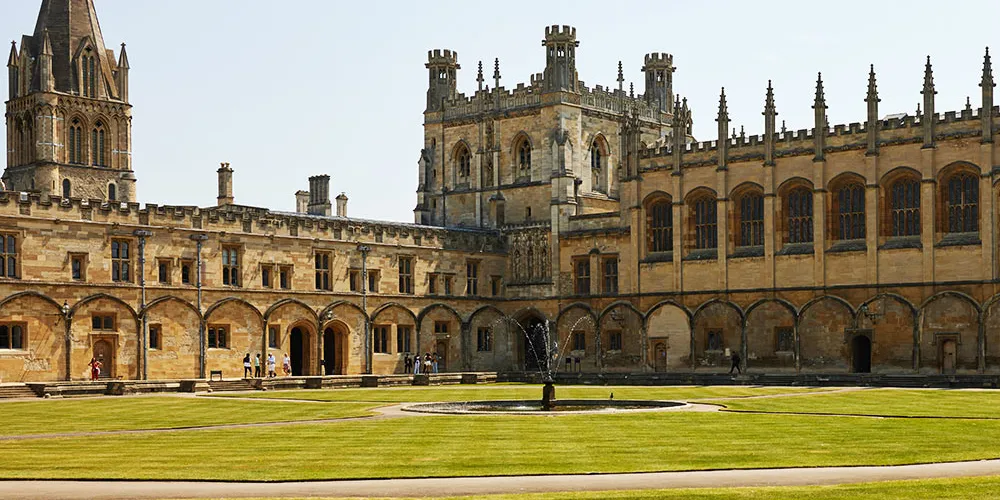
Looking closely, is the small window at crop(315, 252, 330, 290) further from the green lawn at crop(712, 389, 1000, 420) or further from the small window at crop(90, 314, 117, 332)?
the green lawn at crop(712, 389, 1000, 420)

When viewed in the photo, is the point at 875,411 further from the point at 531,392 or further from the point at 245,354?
the point at 245,354

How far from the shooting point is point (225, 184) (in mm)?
76625

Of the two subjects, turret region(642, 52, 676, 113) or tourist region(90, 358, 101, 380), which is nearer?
tourist region(90, 358, 101, 380)

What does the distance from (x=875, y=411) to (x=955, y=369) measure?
26.3 metres

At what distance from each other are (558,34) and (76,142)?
136 feet

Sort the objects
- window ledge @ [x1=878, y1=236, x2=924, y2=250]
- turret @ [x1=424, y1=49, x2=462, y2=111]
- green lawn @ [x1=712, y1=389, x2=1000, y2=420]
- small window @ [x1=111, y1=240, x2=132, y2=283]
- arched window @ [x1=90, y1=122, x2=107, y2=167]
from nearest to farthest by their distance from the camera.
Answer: green lawn @ [x1=712, y1=389, x2=1000, y2=420], small window @ [x1=111, y1=240, x2=132, y2=283], window ledge @ [x1=878, y1=236, x2=924, y2=250], turret @ [x1=424, y1=49, x2=462, y2=111], arched window @ [x1=90, y1=122, x2=107, y2=167]

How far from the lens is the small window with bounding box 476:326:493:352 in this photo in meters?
75.6

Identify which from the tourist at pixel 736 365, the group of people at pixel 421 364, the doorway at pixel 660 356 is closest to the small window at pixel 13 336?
the group of people at pixel 421 364

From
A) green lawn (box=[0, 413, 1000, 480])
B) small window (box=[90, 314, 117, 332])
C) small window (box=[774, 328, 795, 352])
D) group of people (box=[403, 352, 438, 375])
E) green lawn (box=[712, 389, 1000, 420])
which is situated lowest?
group of people (box=[403, 352, 438, 375])

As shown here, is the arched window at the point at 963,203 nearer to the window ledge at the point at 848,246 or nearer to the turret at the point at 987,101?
the turret at the point at 987,101

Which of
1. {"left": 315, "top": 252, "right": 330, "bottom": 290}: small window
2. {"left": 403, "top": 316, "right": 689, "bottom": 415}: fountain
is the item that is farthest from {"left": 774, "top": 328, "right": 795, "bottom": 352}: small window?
{"left": 403, "top": 316, "right": 689, "bottom": 415}: fountain

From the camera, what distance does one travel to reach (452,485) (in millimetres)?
20625

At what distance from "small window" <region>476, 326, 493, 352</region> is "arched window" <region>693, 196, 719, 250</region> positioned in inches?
485

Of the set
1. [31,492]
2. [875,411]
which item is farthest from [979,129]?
[31,492]
